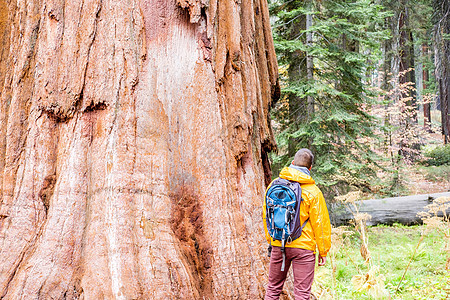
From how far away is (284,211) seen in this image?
3.07 m

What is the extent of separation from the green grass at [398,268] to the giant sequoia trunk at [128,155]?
2.32m

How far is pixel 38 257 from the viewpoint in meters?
2.75

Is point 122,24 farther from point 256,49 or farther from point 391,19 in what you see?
point 391,19

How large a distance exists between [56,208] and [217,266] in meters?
1.44

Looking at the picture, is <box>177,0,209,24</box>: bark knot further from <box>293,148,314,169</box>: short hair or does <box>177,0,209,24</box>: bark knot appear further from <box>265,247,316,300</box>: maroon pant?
<box>265,247,316,300</box>: maroon pant

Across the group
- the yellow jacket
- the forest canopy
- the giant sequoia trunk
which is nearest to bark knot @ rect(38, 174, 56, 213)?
the giant sequoia trunk

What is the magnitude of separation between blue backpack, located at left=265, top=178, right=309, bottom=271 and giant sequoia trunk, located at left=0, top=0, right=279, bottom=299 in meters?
0.22

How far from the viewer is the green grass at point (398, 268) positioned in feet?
17.3

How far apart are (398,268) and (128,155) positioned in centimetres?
626

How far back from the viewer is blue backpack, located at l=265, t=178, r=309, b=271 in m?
3.03

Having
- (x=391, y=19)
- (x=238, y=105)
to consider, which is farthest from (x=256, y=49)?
(x=391, y=19)

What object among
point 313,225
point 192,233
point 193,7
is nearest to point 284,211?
point 313,225

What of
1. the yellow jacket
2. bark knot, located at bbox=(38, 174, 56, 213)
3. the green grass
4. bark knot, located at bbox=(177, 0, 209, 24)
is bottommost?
the green grass

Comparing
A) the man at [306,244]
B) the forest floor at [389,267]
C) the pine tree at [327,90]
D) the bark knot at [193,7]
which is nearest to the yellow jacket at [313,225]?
the man at [306,244]
